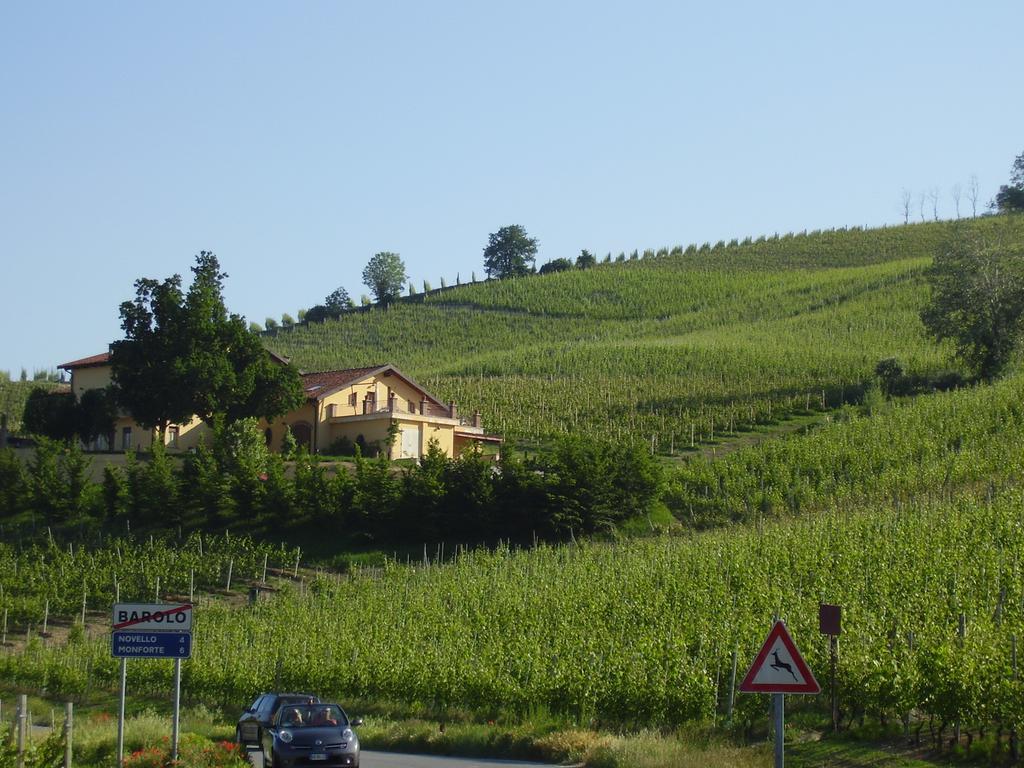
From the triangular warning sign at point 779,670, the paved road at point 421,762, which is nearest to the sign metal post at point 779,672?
the triangular warning sign at point 779,670

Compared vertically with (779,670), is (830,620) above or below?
above

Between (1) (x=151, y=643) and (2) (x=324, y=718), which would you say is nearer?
(1) (x=151, y=643)

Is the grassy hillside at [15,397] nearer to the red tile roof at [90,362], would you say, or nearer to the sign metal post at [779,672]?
the red tile roof at [90,362]

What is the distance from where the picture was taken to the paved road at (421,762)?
69.3ft

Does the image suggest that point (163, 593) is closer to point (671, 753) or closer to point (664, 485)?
point (664, 485)

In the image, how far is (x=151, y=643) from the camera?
1783cm

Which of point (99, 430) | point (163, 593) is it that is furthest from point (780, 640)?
point (99, 430)

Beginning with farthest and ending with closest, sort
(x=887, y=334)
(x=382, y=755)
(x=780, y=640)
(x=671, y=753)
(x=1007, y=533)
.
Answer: (x=887, y=334) < (x=1007, y=533) < (x=382, y=755) < (x=671, y=753) < (x=780, y=640)

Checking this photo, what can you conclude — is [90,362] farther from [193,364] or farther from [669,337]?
[669,337]

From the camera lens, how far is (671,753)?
65.0 feet

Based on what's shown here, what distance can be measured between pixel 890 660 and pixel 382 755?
30.1 feet

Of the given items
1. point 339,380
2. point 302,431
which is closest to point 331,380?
point 339,380

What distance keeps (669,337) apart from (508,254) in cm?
6334

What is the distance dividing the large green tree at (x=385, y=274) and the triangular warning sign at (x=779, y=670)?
143397mm
